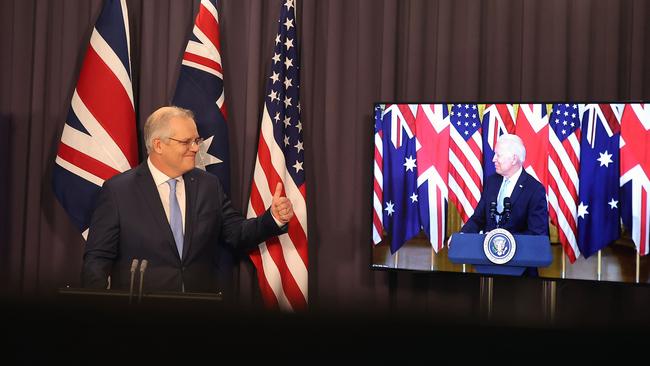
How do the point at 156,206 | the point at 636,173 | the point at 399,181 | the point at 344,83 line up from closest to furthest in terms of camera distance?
1. the point at 636,173
2. the point at 156,206
3. the point at 399,181
4. the point at 344,83

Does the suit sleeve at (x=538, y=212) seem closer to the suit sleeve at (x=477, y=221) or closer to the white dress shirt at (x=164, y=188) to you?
the suit sleeve at (x=477, y=221)

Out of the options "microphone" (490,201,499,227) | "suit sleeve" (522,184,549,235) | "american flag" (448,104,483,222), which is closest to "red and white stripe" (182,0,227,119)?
"american flag" (448,104,483,222)

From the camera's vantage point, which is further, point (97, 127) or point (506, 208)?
point (97, 127)

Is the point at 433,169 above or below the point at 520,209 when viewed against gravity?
above

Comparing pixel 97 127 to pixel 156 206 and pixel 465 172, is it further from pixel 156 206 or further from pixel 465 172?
pixel 465 172

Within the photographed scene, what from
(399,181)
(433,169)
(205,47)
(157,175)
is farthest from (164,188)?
(433,169)

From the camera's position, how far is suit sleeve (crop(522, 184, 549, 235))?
11.7 feet

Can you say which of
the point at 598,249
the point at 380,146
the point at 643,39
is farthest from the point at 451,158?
the point at 643,39

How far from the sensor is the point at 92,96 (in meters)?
4.12

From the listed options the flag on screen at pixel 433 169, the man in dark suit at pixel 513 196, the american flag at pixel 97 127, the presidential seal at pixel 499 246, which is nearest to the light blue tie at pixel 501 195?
the man in dark suit at pixel 513 196

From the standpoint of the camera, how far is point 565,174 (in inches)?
140

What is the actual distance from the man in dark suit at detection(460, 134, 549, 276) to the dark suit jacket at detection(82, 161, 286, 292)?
43.9 inches

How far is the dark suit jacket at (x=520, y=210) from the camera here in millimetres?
3580

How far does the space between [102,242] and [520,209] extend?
2090mm
